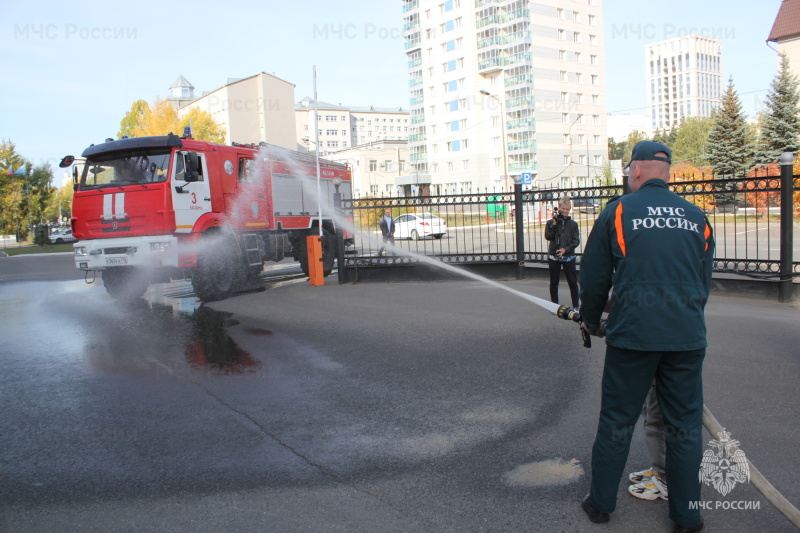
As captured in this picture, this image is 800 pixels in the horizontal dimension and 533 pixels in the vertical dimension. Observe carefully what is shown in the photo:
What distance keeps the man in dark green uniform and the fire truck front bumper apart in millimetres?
9402

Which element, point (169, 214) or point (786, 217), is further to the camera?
point (169, 214)

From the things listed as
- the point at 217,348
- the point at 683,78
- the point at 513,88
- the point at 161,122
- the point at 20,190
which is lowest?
the point at 217,348

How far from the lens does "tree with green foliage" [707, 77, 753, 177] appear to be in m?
37.3

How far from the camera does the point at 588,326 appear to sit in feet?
11.3

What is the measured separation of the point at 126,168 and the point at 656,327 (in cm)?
1105

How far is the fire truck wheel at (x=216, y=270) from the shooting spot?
11570 millimetres

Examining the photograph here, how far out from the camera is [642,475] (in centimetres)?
362

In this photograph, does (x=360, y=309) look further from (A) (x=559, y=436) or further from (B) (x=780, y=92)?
(B) (x=780, y=92)

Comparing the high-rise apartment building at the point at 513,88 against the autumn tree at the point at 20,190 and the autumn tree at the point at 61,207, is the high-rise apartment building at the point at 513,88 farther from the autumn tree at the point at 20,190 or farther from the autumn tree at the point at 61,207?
the autumn tree at the point at 61,207

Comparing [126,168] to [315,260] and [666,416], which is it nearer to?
[315,260]

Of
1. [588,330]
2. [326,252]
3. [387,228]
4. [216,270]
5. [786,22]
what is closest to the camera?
[588,330]

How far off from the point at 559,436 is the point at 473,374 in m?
1.82

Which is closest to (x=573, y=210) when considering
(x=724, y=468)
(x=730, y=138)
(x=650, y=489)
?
(x=724, y=468)

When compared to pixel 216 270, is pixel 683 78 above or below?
above
